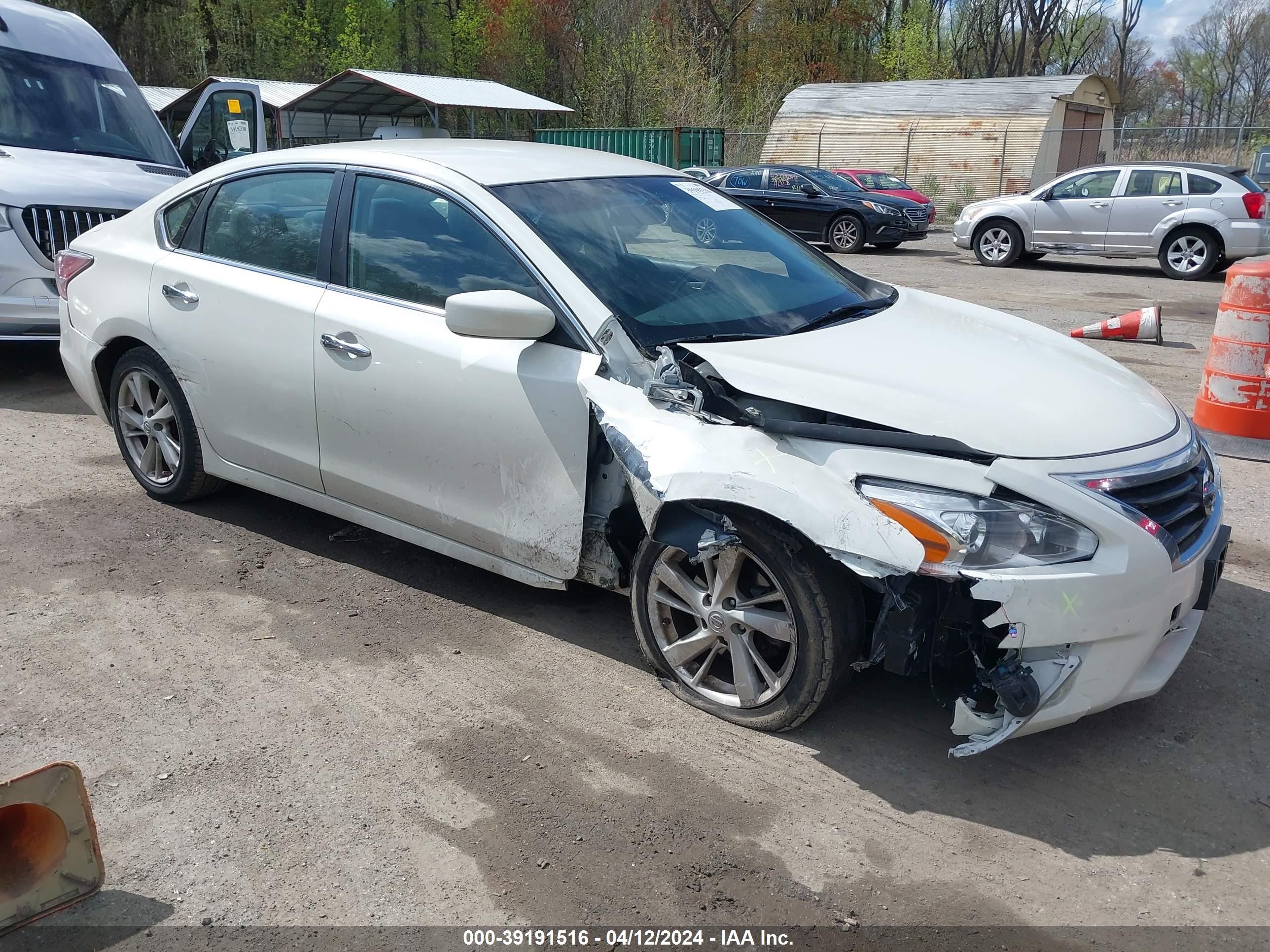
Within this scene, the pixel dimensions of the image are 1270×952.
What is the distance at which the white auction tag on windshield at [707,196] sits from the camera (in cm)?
452

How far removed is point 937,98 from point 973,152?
288 centimetres

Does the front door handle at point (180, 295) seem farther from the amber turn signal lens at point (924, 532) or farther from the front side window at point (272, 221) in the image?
the amber turn signal lens at point (924, 532)

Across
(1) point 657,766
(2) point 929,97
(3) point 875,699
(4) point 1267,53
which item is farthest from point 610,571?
(4) point 1267,53

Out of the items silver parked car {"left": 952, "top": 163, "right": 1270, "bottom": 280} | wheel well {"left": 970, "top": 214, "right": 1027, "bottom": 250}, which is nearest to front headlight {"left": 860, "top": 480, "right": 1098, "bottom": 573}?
silver parked car {"left": 952, "top": 163, "right": 1270, "bottom": 280}

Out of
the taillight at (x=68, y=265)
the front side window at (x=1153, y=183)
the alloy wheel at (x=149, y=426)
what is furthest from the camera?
the front side window at (x=1153, y=183)

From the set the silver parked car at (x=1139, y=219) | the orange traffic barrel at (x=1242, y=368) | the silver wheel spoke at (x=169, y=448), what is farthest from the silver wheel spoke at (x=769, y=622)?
the silver parked car at (x=1139, y=219)

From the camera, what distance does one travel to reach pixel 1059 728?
3463 mm

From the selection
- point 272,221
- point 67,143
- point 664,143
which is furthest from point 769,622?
point 664,143

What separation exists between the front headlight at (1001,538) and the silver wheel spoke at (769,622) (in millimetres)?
516

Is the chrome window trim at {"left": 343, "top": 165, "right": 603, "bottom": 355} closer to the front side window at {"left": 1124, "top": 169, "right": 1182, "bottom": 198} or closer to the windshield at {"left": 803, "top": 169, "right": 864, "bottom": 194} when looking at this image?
the front side window at {"left": 1124, "top": 169, "right": 1182, "bottom": 198}

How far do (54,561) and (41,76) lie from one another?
5589 millimetres

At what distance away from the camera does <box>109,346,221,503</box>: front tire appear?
489 centimetres

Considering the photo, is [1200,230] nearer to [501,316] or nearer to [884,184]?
[884,184]

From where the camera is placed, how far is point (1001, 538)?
289 centimetres
